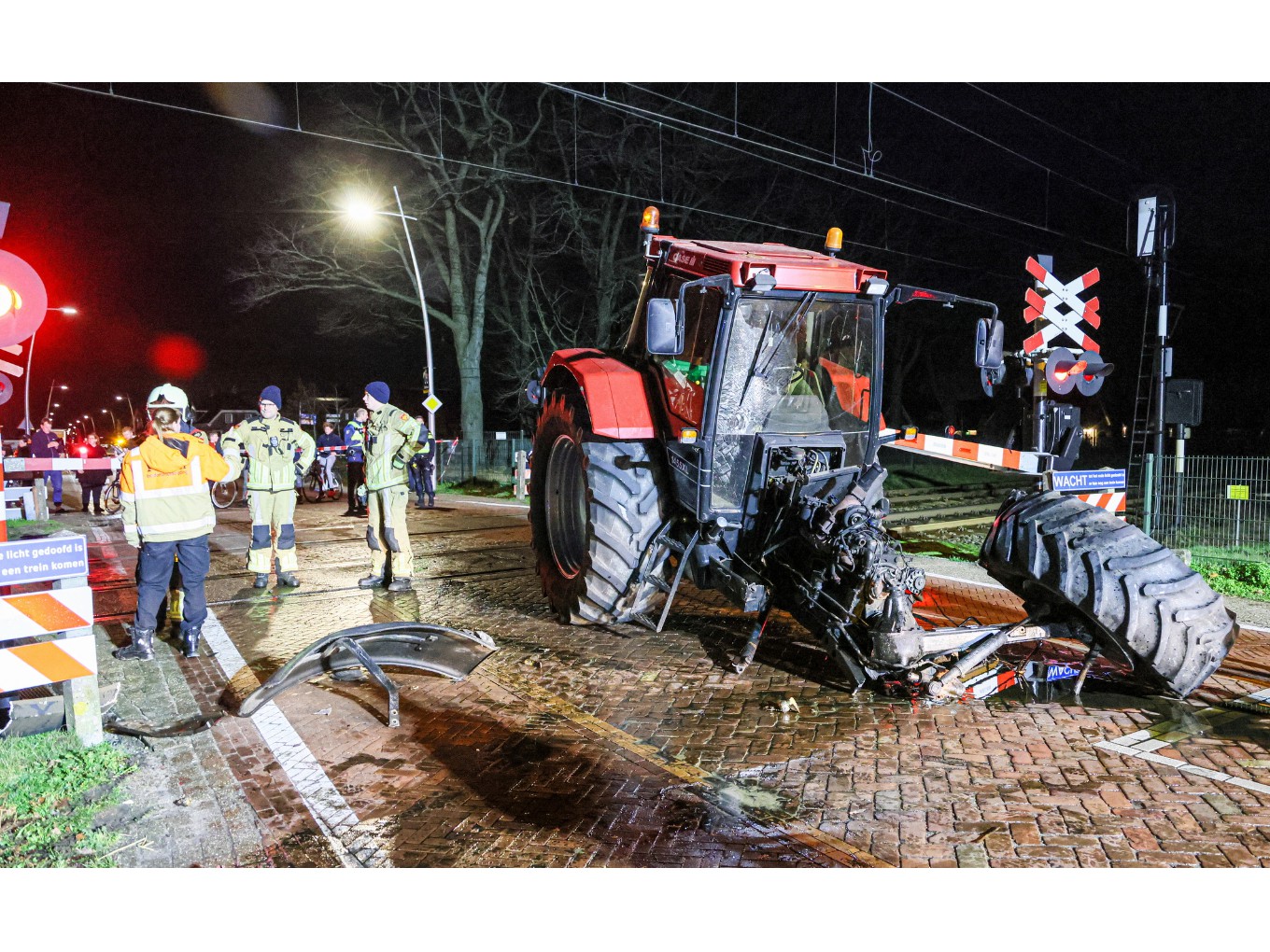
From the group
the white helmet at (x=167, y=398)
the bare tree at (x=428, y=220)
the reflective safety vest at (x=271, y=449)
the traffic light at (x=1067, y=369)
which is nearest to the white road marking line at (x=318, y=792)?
the white helmet at (x=167, y=398)

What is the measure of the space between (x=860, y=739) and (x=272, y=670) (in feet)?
12.8

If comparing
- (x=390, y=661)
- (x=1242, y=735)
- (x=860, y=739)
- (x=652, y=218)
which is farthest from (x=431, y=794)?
(x=652, y=218)

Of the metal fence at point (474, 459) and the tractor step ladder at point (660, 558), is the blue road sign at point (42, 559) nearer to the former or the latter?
the tractor step ladder at point (660, 558)

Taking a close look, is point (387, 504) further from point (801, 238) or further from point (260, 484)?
point (801, 238)

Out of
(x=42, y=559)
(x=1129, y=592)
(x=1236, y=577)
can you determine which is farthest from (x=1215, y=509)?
(x=42, y=559)

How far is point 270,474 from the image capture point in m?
8.00

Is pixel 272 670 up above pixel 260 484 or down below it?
below

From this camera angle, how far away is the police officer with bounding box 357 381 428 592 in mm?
7762

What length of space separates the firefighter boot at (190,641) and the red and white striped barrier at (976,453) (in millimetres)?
5454

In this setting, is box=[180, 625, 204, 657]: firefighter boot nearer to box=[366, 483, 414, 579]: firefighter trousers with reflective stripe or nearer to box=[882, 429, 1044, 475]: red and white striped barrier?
box=[366, 483, 414, 579]: firefighter trousers with reflective stripe

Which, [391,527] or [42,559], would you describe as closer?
[42,559]

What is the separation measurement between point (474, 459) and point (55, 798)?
20.2m

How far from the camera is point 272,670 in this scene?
555 centimetres

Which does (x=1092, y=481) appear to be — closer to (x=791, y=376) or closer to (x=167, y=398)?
(x=791, y=376)
